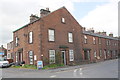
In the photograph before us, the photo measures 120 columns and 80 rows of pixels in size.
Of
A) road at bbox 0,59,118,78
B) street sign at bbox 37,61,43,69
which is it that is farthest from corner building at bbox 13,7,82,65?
road at bbox 0,59,118,78

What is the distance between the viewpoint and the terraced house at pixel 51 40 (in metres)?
20.9

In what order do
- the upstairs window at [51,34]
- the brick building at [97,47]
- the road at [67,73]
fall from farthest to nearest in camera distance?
1. the brick building at [97,47]
2. the upstairs window at [51,34]
3. the road at [67,73]

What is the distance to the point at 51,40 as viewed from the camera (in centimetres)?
2197

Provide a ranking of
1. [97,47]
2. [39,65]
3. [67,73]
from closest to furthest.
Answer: [67,73] < [39,65] < [97,47]

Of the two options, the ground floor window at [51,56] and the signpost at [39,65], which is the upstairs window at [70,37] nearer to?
the ground floor window at [51,56]

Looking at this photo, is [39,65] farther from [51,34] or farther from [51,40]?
[51,34]

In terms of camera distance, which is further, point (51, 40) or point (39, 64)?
point (51, 40)

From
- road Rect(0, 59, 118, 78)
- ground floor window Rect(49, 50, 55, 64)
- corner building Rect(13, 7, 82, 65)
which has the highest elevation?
corner building Rect(13, 7, 82, 65)

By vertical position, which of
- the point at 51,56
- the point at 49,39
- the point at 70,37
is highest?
the point at 70,37

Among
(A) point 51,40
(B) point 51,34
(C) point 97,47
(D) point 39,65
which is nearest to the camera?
(D) point 39,65

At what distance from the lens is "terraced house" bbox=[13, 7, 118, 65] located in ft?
68.6

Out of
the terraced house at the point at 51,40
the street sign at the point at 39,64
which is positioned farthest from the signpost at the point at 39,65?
the terraced house at the point at 51,40

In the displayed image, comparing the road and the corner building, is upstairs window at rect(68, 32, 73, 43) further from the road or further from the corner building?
the road

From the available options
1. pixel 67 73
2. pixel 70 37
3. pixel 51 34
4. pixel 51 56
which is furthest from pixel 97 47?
pixel 67 73
